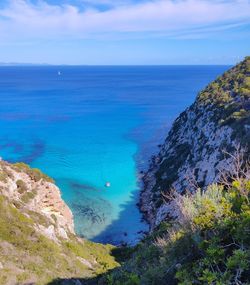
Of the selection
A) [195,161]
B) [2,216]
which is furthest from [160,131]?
[2,216]

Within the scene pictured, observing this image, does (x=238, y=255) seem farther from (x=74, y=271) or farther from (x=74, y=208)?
(x=74, y=208)

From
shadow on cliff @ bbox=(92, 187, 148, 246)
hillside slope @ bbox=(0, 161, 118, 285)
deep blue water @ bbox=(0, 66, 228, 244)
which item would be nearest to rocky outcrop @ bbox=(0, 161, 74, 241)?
hillside slope @ bbox=(0, 161, 118, 285)

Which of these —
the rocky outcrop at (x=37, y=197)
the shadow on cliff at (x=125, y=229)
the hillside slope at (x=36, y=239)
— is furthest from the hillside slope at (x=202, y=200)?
the rocky outcrop at (x=37, y=197)

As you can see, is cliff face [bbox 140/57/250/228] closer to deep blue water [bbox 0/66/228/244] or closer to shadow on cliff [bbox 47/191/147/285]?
shadow on cliff [bbox 47/191/147/285]

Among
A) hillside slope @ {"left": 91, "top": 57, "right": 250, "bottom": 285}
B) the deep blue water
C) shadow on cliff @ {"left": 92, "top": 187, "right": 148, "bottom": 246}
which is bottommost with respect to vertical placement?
shadow on cliff @ {"left": 92, "top": 187, "right": 148, "bottom": 246}

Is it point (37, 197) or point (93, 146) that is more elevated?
point (37, 197)

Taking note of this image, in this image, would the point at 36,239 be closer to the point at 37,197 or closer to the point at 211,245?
the point at 37,197

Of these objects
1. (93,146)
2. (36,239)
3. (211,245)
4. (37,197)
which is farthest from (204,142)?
(211,245)
